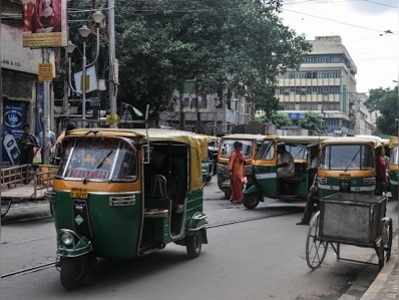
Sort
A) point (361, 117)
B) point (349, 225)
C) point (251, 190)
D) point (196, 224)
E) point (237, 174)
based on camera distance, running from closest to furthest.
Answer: point (349, 225)
point (196, 224)
point (251, 190)
point (237, 174)
point (361, 117)

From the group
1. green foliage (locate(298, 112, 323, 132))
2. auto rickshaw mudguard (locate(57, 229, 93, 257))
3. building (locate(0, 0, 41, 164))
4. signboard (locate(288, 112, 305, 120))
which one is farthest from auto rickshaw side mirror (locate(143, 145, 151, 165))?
signboard (locate(288, 112, 305, 120))

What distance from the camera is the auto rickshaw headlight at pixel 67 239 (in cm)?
748

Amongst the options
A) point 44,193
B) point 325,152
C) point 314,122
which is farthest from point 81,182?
point 314,122

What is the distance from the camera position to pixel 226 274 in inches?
343

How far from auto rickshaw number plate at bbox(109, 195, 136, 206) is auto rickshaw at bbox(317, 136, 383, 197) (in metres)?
7.05

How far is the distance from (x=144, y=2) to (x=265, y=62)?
7383mm

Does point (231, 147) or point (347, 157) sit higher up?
point (347, 157)

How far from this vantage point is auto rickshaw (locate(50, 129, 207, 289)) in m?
7.61

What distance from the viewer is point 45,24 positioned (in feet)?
60.5

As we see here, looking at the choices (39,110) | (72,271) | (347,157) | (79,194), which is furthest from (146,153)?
(39,110)

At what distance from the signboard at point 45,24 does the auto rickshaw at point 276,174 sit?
661 centimetres

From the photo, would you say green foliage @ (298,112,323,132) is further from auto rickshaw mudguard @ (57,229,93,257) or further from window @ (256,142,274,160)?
auto rickshaw mudguard @ (57,229,93,257)

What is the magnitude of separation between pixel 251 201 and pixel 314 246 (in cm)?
758

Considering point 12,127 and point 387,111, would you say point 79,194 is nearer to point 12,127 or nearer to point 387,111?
point 12,127
